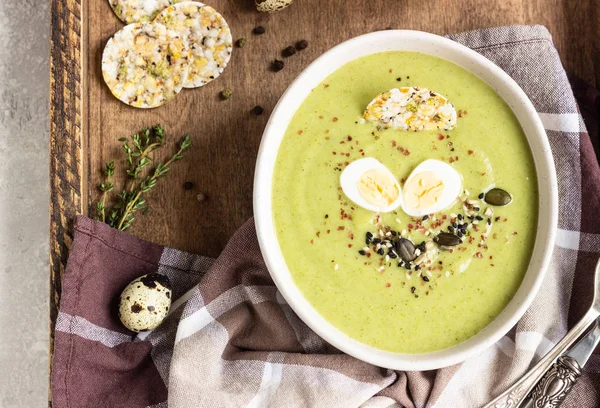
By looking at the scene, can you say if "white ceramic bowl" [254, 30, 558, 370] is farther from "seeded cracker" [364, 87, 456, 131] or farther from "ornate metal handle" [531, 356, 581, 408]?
"ornate metal handle" [531, 356, 581, 408]

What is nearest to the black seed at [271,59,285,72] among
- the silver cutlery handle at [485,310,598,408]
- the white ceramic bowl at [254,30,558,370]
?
the white ceramic bowl at [254,30,558,370]

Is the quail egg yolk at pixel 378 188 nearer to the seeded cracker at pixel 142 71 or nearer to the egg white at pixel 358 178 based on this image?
the egg white at pixel 358 178

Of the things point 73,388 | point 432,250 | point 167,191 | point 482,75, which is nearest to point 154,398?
point 73,388

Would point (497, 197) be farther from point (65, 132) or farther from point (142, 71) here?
point (65, 132)

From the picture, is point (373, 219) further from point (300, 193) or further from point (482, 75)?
point (482, 75)

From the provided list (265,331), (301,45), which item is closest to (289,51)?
(301,45)

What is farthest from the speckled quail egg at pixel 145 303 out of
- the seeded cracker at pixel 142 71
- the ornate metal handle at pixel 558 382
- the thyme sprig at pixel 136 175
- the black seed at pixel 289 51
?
the ornate metal handle at pixel 558 382
